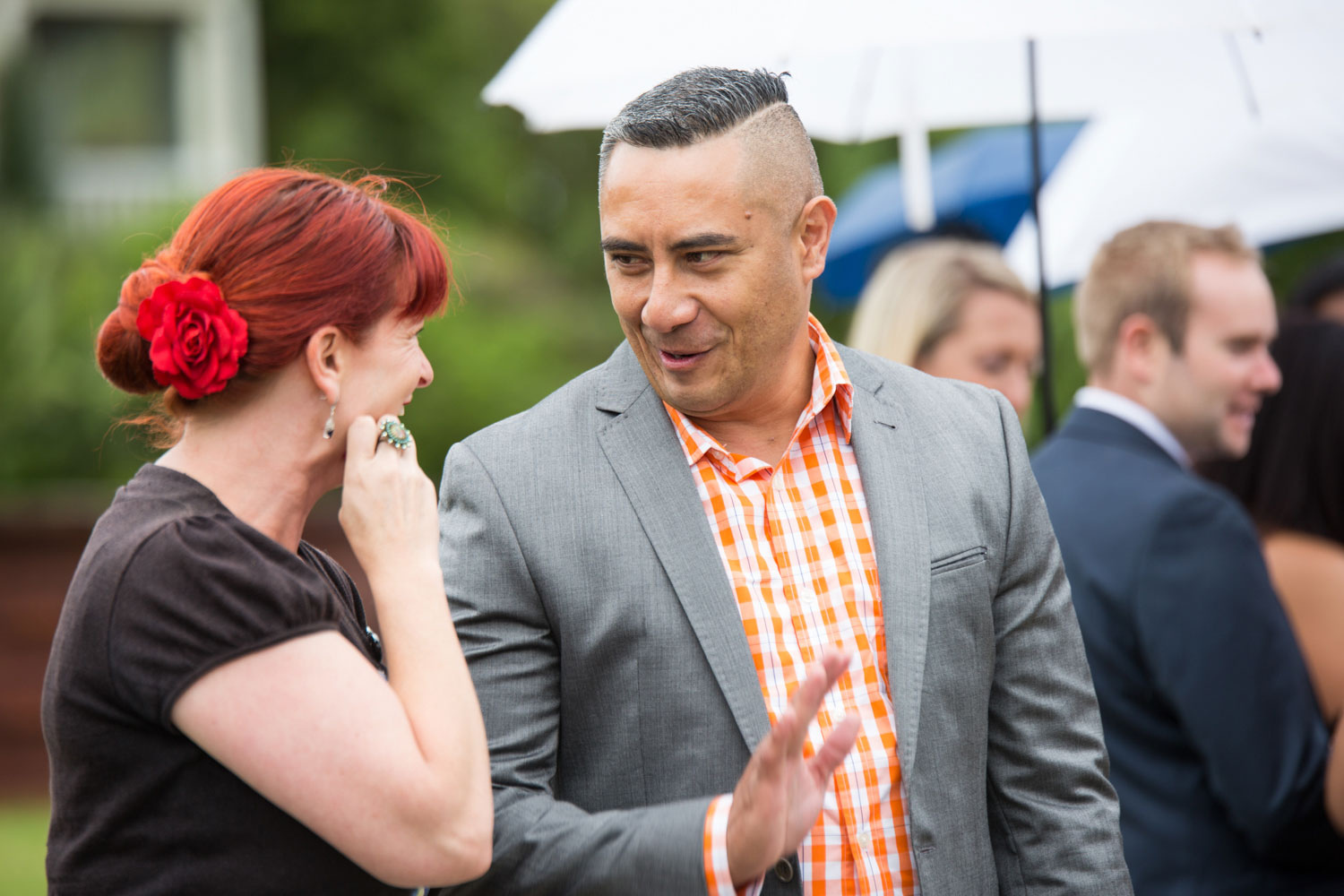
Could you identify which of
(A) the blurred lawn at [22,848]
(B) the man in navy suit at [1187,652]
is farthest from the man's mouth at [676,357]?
(A) the blurred lawn at [22,848]

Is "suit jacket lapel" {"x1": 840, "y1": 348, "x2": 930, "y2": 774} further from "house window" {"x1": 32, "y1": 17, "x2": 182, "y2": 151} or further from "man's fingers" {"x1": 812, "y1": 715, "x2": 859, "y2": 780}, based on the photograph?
"house window" {"x1": 32, "y1": 17, "x2": 182, "y2": 151}

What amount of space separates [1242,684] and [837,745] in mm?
1698

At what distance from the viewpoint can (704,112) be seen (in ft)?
7.44

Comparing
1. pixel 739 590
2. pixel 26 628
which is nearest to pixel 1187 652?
pixel 739 590

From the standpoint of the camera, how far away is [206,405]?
6.64 feet

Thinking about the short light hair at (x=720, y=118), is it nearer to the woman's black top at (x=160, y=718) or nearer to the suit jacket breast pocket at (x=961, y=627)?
the suit jacket breast pocket at (x=961, y=627)

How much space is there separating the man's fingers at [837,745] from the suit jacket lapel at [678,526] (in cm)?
22

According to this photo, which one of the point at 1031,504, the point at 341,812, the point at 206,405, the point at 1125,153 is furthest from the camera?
the point at 1125,153

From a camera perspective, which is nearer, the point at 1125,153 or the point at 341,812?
the point at 341,812

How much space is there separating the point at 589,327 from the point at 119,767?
38.5 feet

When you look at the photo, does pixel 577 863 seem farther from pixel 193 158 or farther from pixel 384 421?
pixel 193 158

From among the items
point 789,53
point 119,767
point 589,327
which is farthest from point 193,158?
point 119,767

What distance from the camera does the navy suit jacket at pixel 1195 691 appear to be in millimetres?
3162

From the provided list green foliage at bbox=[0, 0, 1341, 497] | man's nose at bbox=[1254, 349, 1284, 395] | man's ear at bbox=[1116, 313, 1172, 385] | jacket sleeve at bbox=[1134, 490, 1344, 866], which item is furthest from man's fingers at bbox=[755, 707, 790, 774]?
green foliage at bbox=[0, 0, 1341, 497]
